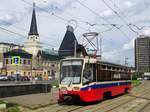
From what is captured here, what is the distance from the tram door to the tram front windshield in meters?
0.42

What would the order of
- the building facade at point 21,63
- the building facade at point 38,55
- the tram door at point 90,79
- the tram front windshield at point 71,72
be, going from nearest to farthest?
the tram front windshield at point 71,72, the tram door at point 90,79, the building facade at point 21,63, the building facade at point 38,55

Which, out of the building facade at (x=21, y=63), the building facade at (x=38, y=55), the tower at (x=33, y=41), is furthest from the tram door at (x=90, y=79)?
the tower at (x=33, y=41)

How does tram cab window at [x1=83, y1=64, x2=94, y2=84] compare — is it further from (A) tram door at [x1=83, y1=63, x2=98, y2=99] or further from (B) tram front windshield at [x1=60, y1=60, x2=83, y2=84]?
(B) tram front windshield at [x1=60, y1=60, x2=83, y2=84]

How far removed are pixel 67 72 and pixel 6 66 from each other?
93.9 meters

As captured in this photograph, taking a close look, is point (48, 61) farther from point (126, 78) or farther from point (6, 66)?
point (126, 78)

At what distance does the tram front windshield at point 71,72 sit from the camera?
22547 mm

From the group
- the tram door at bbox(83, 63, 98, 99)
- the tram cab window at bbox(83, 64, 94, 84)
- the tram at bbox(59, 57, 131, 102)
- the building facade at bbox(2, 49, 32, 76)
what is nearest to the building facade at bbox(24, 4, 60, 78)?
the building facade at bbox(2, 49, 32, 76)

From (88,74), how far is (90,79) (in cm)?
35

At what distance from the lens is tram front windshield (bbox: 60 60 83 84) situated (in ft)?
74.0

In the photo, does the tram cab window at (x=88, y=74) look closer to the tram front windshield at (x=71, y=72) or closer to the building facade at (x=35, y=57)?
the tram front windshield at (x=71, y=72)

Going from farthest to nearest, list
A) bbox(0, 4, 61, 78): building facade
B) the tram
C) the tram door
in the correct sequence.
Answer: bbox(0, 4, 61, 78): building facade → the tram door → the tram

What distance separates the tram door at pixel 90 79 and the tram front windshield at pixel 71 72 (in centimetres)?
42

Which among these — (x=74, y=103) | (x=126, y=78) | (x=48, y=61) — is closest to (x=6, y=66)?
(x=48, y=61)

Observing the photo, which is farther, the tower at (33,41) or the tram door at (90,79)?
the tower at (33,41)
